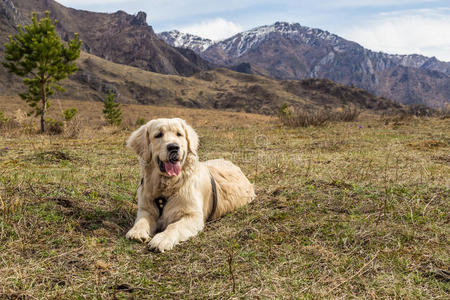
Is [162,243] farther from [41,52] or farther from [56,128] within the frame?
[41,52]

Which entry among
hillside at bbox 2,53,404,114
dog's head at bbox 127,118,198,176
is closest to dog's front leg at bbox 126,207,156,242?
dog's head at bbox 127,118,198,176

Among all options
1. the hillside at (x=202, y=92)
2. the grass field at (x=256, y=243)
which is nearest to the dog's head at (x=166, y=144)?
the grass field at (x=256, y=243)

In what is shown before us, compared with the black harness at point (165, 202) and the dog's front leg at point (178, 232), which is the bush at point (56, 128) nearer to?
the black harness at point (165, 202)

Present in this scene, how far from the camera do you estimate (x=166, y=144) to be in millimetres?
4145

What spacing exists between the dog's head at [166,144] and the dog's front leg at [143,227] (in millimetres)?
583

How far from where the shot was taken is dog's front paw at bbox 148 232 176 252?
11.8ft

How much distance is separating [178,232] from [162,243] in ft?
0.98

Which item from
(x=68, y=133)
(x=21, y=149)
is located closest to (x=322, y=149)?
(x=21, y=149)

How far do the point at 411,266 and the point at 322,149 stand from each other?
745cm

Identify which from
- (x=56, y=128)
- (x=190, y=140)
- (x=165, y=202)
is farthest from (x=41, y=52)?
(x=165, y=202)

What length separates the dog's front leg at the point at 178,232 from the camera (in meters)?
3.63

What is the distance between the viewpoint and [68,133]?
590 inches

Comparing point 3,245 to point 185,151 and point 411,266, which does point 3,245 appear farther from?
point 411,266

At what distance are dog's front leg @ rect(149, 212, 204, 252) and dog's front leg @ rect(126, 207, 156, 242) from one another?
0.22m
